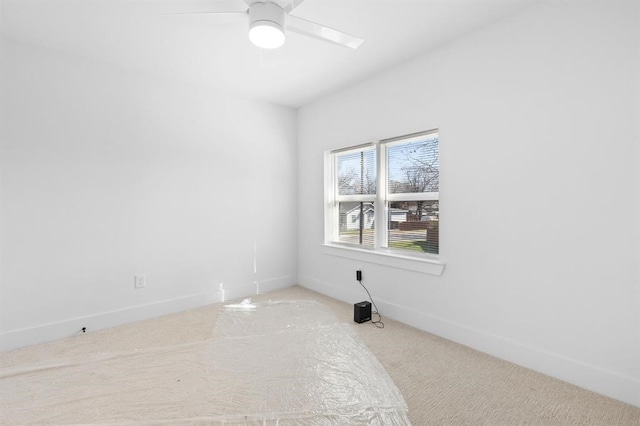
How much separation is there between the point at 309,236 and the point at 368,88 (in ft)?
6.50

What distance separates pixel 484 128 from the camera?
2.31 m

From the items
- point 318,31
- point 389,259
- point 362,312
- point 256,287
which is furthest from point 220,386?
point 318,31

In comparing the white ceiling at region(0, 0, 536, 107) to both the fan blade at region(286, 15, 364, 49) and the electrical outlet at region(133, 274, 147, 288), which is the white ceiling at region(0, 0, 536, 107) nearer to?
the fan blade at region(286, 15, 364, 49)

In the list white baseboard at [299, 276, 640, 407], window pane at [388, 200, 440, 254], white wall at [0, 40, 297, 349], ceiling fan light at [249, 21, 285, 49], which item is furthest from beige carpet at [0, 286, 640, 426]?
ceiling fan light at [249, 21, 285, 49]

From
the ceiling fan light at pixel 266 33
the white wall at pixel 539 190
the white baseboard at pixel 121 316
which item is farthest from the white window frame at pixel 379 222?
the ceiling fan light at pixel 266 33

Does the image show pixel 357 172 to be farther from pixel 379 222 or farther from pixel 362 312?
pixel 362 312

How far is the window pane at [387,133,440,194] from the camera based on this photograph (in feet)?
9.03

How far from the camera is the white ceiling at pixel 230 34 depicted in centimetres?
205

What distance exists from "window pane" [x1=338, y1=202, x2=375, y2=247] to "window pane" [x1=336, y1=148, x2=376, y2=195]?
0.57ft

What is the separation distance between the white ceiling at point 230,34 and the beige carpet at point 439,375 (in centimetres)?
250

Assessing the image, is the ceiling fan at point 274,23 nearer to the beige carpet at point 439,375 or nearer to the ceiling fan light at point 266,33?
the ceiling fan light at point 266,33

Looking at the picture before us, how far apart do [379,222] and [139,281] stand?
8.39 feet

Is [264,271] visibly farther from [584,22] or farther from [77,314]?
[584,22]

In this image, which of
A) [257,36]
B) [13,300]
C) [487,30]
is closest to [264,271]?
[13,300]
